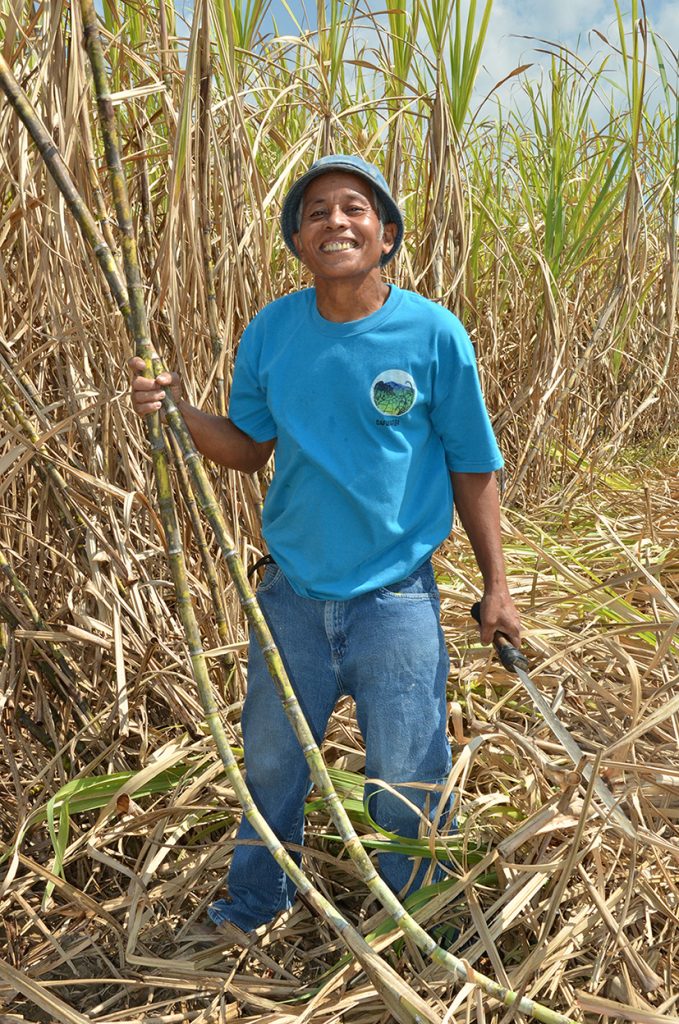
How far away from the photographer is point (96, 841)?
A: 1.49 meters

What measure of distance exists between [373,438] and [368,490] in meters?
0.07

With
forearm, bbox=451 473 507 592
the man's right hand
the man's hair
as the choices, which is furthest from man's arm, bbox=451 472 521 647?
the man's right hand

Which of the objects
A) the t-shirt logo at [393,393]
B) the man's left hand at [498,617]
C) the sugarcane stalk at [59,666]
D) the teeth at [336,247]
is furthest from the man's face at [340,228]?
the sugarcane stalk at [59,666]

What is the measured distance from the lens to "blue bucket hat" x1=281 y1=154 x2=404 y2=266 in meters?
1.25

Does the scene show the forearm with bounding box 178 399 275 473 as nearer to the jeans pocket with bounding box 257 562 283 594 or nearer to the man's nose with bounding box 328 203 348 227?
the jeans pocket with bounding box 257 562 283 594

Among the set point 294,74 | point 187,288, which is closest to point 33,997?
point 187,288

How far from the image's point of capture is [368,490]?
126 centimetres

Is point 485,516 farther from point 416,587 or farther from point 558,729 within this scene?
point 558,729

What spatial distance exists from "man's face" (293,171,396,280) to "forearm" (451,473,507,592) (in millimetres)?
325

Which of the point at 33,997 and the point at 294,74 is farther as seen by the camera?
the point at 294,74

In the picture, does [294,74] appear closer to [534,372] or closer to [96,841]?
[534,372]

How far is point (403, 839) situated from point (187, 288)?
894 millimetres

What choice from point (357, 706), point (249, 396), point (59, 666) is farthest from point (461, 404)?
point (59, 666)

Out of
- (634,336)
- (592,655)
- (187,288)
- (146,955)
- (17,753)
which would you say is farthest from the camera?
(634,336)
